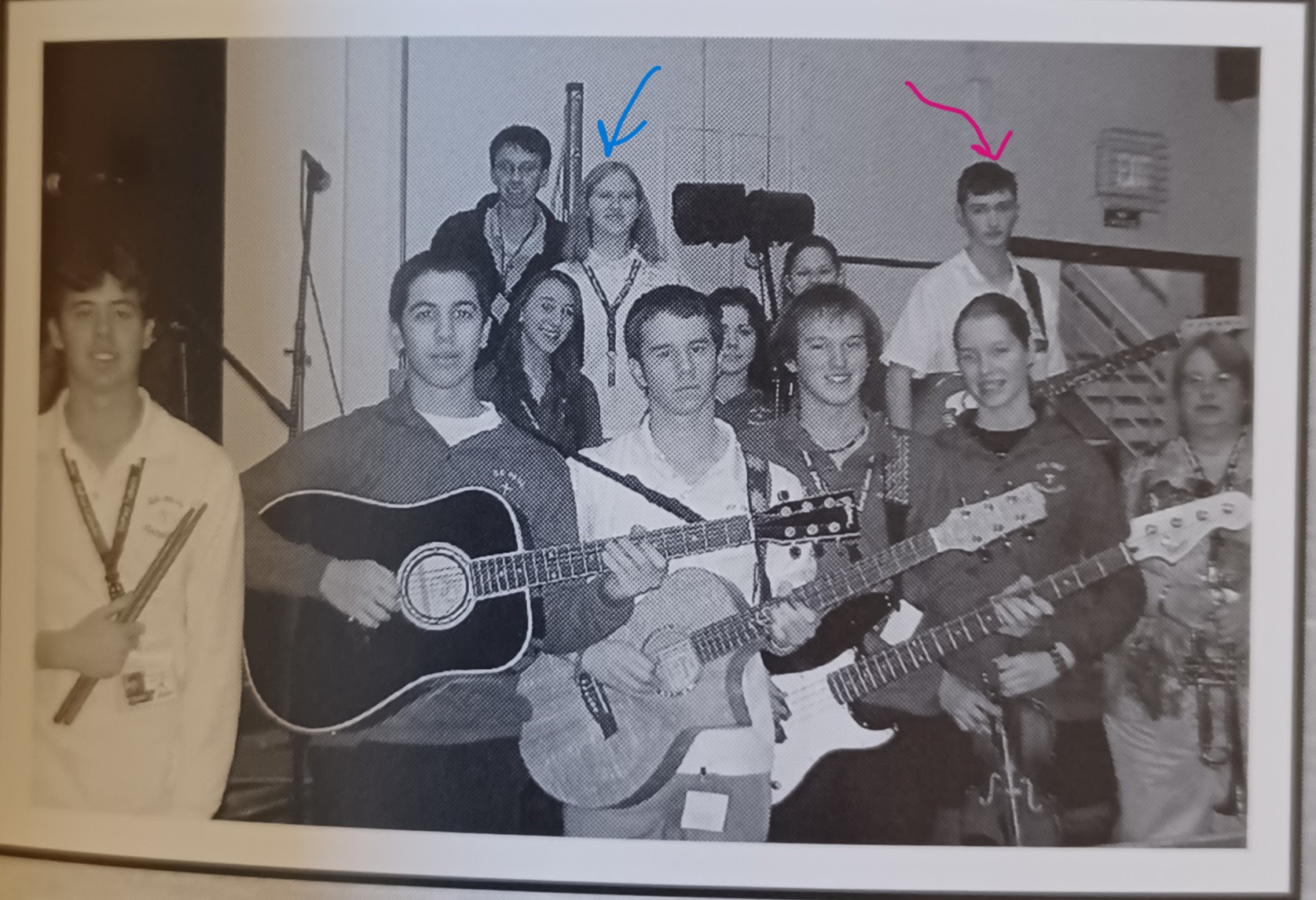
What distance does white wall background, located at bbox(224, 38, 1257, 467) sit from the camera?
0.91 metres

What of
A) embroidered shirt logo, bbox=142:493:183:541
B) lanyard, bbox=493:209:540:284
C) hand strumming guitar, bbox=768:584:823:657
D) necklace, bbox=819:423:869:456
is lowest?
hand strumming guitar, bbox=768:584:823:657

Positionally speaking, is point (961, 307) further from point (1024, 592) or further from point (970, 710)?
point (970, 710)

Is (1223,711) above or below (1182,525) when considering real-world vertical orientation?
below

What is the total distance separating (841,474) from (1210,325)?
0.42 m

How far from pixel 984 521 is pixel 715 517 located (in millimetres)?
277

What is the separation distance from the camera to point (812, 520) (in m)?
0.91

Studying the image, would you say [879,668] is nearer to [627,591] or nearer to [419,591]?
[627,591]

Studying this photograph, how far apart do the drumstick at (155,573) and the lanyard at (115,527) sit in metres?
0.02

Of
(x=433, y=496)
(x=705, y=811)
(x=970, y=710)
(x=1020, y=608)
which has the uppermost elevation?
(x=433, y=496)

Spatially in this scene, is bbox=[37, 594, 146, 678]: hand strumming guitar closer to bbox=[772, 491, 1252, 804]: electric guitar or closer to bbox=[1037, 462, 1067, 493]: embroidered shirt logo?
bbox=[772, 491, 1252, 804]: electric guitar

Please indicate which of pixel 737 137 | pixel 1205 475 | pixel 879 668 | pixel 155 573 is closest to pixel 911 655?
pixel 879 668

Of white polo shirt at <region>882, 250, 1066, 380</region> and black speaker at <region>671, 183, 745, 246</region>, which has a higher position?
black speaker at <region>671, 183, 745, 246</region>

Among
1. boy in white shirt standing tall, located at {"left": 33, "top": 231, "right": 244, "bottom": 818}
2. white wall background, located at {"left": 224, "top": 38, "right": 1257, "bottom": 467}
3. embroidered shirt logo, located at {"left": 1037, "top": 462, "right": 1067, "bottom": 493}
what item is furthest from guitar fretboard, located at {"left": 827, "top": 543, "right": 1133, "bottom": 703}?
boy in white shirt standing tall, located at {"left": 33, "top": 231, "right": 244, "bottom": 818}

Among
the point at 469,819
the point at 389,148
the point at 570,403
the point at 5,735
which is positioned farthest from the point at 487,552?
the point at 5,735
